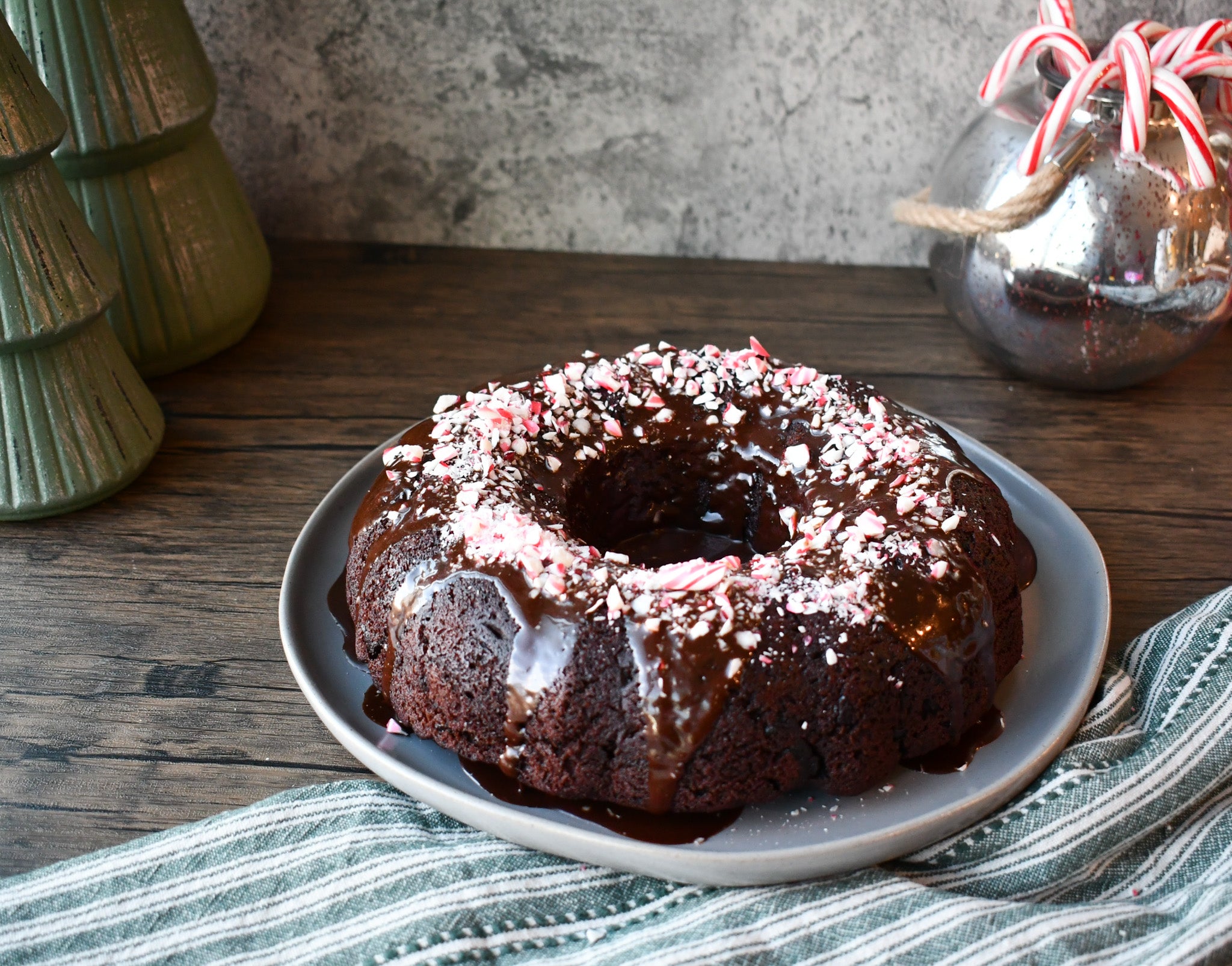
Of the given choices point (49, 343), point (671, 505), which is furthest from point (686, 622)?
point (49, 343)

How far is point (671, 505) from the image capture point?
59.6 inches

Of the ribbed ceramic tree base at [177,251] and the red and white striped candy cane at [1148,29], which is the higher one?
the red and white striped candy cane at [1148,29]

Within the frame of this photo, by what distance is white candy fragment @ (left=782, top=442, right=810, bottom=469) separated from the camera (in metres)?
1.39

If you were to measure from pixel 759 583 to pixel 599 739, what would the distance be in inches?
8.8

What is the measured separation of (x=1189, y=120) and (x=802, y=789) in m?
1.10

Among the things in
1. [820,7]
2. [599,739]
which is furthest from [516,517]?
[820,7]

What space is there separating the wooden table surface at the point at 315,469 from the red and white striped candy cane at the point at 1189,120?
45 centimetres

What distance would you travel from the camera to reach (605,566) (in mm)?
1160

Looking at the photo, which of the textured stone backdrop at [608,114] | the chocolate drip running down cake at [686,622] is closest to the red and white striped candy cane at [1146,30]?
the textured stone backdrop at [608,114]

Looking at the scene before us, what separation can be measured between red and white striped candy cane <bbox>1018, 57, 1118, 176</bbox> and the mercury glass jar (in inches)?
1.4

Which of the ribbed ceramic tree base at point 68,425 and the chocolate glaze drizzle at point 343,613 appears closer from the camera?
the chocolate glaze drizzle at point 343,613

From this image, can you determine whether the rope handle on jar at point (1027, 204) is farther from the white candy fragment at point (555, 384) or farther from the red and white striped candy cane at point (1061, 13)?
the white candy fragment at point (555, 384)

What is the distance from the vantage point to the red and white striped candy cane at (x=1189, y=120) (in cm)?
155

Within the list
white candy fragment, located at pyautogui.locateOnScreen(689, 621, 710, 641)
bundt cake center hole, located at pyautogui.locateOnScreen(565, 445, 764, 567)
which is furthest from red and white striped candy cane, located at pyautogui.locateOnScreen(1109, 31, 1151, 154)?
white candy fragment, located at pyautogui.locateOnScreen(689, 621, 710, 641)
